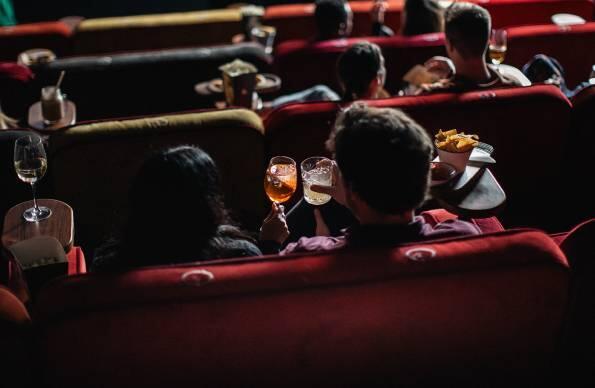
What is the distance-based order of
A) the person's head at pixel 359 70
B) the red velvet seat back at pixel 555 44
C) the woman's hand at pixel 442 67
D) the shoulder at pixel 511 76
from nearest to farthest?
the person's head at pixel 359 70 → the shoulder at pixel 511 76 → the woman's hand at pixel 442 67 → the red velvet seat back at pixel 555 44

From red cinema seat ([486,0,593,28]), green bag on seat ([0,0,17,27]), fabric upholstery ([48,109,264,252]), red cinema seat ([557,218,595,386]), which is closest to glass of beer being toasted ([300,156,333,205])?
fabric upholstery ([48,109,264,252])

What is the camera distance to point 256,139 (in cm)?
284

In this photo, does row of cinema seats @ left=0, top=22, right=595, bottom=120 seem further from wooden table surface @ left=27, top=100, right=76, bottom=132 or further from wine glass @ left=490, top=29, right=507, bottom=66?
wooden table surface @ left=27, top=100, right=76, bottom=132

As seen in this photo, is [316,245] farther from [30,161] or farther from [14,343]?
[30,161]

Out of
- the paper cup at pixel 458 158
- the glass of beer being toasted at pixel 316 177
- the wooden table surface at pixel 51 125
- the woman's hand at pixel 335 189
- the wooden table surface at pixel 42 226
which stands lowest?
the wooden table surface at pixel 51 125

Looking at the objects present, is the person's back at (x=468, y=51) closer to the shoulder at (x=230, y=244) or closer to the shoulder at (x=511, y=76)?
the shoulder at (x=511, y=76)

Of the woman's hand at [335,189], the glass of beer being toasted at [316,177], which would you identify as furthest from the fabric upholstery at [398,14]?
the woman's hand at [335,189]

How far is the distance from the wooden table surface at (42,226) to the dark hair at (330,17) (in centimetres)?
220

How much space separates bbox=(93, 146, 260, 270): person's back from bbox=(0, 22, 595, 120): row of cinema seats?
2.16 metres

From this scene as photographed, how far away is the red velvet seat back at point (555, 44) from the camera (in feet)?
12.5

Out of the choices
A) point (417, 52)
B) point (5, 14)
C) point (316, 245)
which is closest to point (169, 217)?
point (316, 245)

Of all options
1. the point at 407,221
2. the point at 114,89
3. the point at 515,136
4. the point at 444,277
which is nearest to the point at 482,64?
the point at 515,136

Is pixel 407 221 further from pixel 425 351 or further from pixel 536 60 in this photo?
pixel 536 60

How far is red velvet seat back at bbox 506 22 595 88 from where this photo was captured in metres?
3.80
